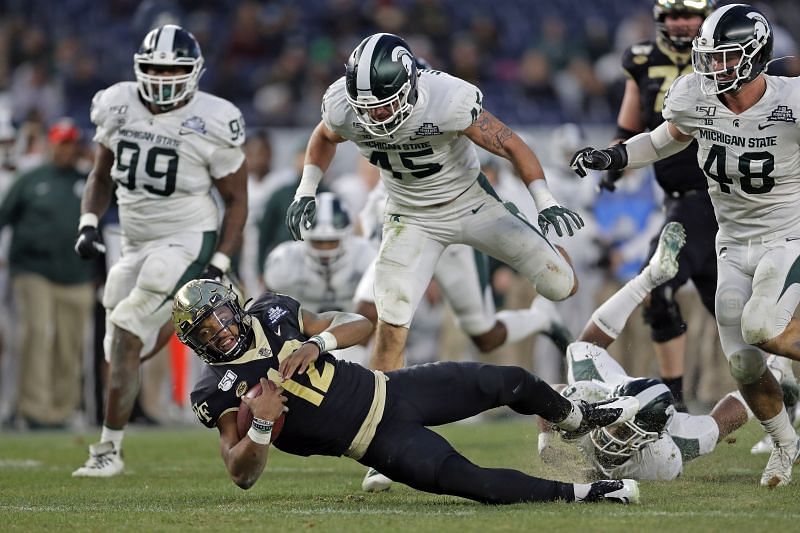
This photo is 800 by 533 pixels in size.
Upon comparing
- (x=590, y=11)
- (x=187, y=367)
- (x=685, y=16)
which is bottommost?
(x=187, y=367)

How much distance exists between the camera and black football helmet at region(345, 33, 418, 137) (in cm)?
579

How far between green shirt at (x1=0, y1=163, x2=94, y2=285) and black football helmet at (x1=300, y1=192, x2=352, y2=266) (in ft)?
8.57

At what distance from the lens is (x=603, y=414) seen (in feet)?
18.1

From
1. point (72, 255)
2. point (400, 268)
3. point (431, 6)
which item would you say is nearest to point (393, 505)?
point (400, 268)

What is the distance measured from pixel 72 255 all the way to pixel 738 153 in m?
6.37

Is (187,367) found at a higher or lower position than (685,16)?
lower

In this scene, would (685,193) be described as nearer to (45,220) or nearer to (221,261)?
(221,261)

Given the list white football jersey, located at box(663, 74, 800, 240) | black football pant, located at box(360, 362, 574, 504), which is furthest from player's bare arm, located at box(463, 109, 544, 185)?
black football pant, located at box(360, 362, 574, 504)

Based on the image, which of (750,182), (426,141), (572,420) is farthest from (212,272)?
(750,182)

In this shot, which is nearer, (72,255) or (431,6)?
(72,255)

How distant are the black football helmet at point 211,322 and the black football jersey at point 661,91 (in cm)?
290

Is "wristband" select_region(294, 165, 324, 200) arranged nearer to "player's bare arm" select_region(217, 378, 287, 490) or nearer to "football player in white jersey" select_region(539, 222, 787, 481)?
"football player in white jersey" select_region(539, 222, 787, 481)

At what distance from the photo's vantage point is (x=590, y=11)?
15.7m

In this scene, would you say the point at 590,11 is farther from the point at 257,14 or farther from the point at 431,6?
the point at 257,14
